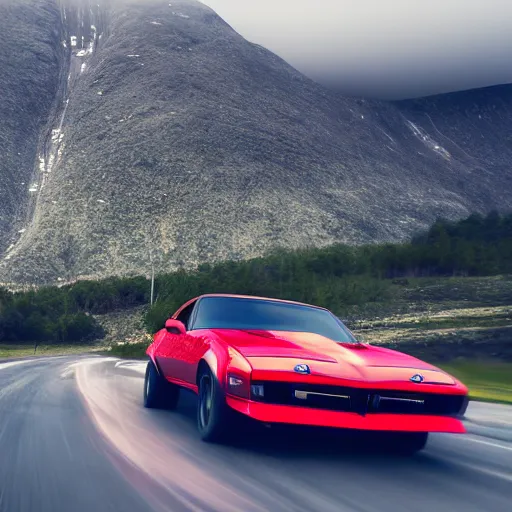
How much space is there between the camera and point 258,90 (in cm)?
9612

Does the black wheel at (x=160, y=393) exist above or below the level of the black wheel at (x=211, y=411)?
below

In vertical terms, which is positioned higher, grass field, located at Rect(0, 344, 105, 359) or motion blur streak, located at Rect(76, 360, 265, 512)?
motion blur streak, located at Rect(76, 360, 265, 512)

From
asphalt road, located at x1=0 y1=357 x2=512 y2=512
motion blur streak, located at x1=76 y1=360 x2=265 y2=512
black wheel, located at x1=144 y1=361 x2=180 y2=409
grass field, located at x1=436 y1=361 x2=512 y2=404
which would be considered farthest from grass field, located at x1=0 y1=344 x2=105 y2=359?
asphalt road, located at x1=0 y1=357 x2=512 y2=512

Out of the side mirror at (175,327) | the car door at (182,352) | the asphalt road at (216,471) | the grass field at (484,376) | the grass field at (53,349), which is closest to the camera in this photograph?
the asphalt road at (216,471)

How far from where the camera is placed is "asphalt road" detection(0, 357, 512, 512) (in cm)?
451

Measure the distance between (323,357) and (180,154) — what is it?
73.9 m

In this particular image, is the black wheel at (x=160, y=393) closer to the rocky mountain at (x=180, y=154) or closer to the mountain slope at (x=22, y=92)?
the rocky mountain at (x=180, y=154)

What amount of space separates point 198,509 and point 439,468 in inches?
97.2

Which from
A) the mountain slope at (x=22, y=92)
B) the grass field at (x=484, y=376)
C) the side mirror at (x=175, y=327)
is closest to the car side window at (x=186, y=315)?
the side mirror at (x=175, y=327)

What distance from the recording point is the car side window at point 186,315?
824 centimetres

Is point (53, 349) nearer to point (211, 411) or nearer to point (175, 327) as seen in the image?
point (175, 327)

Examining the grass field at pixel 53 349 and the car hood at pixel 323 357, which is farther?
the grass field at pixel 53 349

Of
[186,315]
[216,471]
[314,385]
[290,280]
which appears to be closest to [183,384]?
[186,315]

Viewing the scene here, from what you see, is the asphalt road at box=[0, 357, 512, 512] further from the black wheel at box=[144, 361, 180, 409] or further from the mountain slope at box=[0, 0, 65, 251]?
the mountain slope at box=[0, 0, 65, 251]
